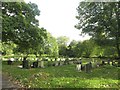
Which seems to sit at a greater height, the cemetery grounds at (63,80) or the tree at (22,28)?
the tree at (22,28)

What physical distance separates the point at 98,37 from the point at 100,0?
534cm

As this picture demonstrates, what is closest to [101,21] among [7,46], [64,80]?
[64,80]

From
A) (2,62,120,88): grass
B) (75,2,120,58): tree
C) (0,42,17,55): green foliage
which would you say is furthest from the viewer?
(0,42,17,55): green foliage

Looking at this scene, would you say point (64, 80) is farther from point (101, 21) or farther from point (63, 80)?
point (101, 21)

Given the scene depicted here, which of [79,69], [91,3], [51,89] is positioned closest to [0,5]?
[79,69]

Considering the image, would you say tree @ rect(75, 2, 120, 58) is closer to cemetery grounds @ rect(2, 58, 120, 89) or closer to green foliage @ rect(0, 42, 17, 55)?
green foliage @ rect(0, 42, 17, 55)

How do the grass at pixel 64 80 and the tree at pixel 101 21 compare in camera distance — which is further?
the tree at pixel 101 21

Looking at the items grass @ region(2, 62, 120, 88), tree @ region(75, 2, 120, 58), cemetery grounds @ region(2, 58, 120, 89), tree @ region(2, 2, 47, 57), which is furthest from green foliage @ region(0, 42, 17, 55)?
grass @ region(2, 62, 120, 88)

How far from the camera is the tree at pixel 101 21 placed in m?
33.4

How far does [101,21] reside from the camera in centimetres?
3519

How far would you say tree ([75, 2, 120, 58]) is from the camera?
33375 mm

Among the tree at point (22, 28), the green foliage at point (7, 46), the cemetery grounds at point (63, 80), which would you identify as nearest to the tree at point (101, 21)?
the tree at point (22, 28)

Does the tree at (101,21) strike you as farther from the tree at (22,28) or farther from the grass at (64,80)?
the grass at (64,80)

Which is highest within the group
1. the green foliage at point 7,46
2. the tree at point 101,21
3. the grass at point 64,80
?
the tree at point 101,21
